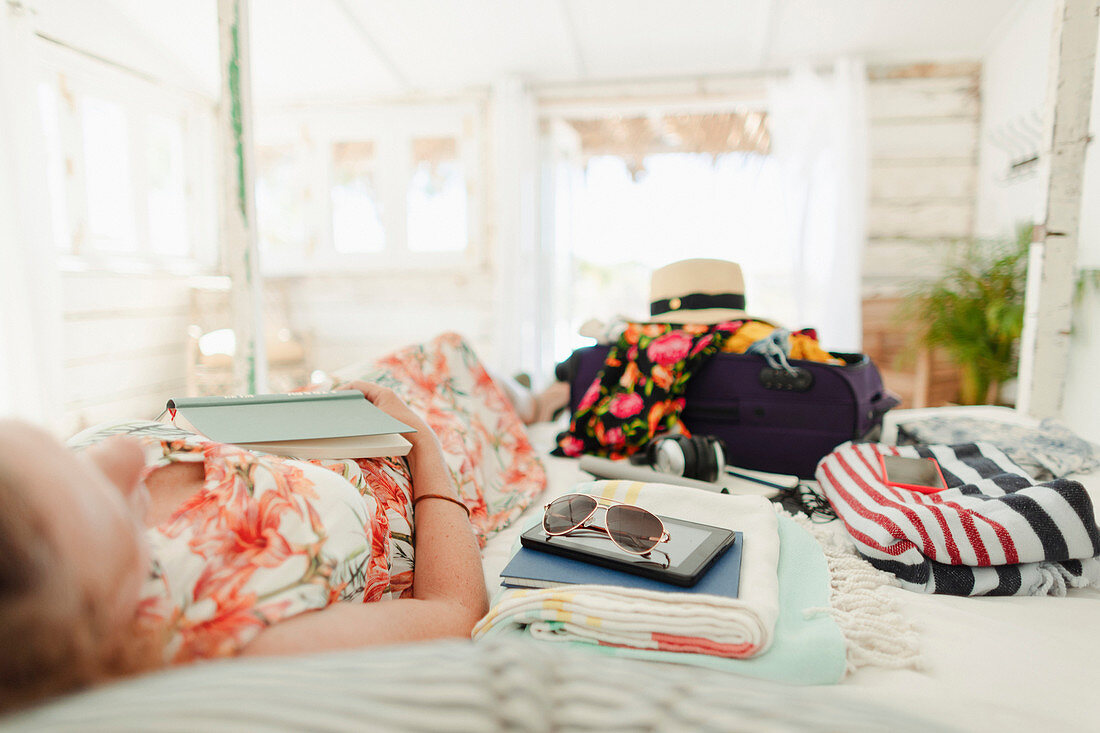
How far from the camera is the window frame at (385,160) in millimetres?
4129

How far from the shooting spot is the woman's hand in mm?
991

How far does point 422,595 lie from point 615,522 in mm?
267

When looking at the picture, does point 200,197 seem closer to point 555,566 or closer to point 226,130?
point 226,130

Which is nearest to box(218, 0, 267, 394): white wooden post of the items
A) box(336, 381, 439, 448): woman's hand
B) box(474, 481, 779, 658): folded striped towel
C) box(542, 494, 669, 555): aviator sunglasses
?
box(336, 381, 439, 448): woman's hand

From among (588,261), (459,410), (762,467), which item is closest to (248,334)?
(459,410)

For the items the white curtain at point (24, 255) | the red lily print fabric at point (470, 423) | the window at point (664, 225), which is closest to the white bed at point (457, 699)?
the red lily print fabric at point (470, 423)

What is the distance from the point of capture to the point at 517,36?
3.43 m

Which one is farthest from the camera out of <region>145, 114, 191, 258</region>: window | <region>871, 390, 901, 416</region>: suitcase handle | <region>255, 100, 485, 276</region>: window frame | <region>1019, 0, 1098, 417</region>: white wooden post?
<region>255, 100, 485, 276</region>: window frame

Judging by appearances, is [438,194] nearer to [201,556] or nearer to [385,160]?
[385,160]

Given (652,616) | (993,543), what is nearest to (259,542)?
(652,616)

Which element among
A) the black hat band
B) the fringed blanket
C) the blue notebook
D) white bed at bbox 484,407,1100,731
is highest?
the black hat band

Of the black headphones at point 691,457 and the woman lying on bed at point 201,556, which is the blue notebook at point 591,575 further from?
the black headphones at point 691,457

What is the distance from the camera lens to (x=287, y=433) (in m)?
0.84

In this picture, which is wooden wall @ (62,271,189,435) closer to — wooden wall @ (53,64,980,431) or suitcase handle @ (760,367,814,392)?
wooden wall @ (53,64,980,431)
